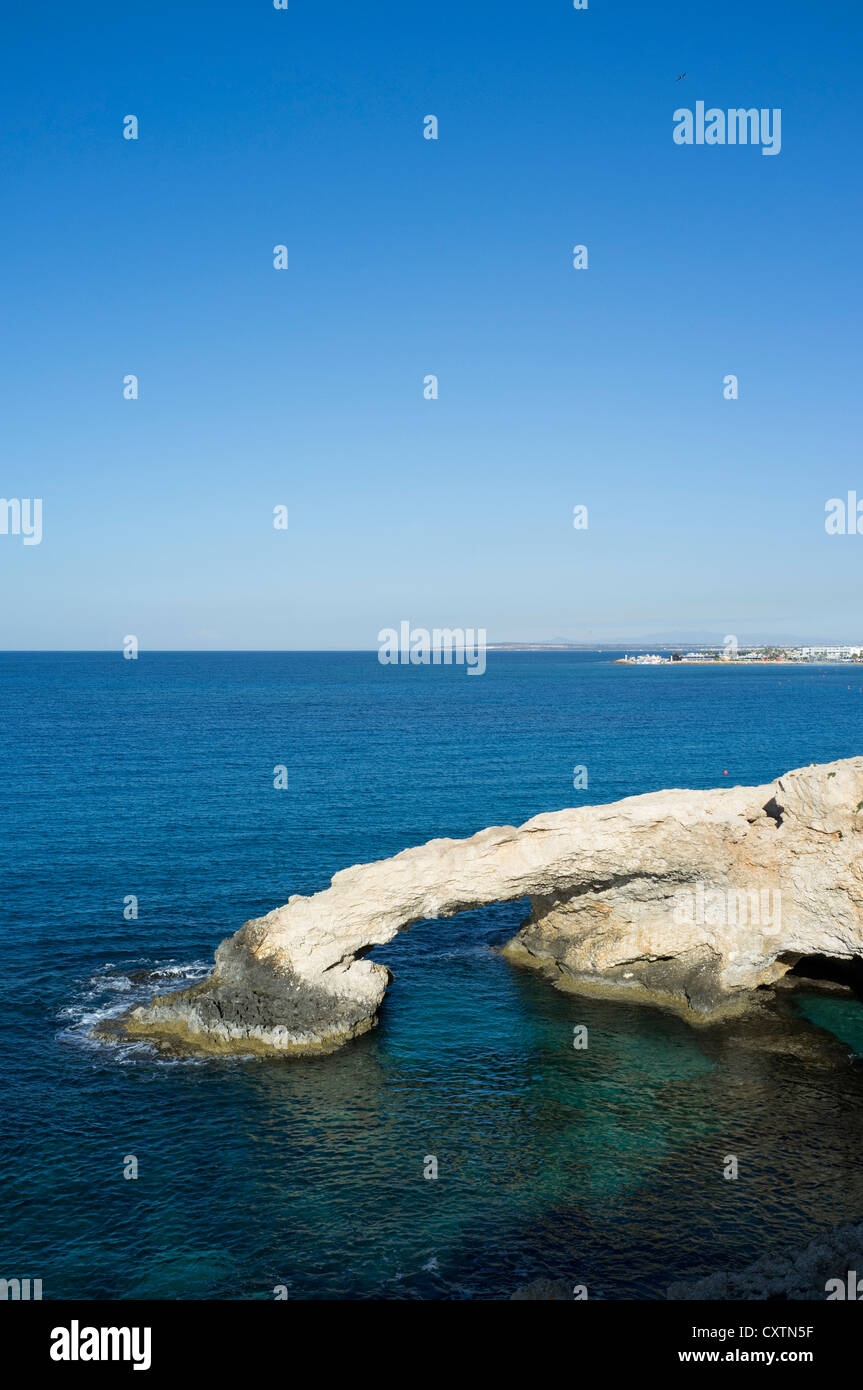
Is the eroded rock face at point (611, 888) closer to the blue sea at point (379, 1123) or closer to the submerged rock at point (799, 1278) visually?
the blue sea at point (379, 1123)

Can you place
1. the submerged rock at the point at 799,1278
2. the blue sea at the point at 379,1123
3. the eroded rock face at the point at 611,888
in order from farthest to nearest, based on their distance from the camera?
1. the eroded rock face at the point at 611,888
2. the blue sea at the point at 379,1123
3. the submerged rock at the point at 799,1278

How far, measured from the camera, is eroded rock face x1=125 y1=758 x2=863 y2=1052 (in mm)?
31047

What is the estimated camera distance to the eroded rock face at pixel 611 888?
102 ft

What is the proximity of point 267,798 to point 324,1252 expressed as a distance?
47.8m

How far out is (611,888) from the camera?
3428 cm

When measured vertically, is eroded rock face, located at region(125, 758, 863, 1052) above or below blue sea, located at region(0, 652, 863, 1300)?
above

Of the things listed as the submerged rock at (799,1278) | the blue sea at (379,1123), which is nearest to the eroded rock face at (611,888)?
the blue sea at (379,1123)

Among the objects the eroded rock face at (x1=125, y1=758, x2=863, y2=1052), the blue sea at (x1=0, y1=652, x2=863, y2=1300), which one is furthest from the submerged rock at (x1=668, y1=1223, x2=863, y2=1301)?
the eroded rock face at (x1=125, y1=758, x2=863, y2=1052)

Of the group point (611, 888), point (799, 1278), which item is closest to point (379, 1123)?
point (611, 888)

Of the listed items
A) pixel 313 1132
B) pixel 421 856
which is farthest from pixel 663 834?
pixel 313 1132

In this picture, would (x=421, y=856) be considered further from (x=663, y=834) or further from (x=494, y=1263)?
(x=494, y=1263)

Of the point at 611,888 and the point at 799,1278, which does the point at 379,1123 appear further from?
the point at 799,1278

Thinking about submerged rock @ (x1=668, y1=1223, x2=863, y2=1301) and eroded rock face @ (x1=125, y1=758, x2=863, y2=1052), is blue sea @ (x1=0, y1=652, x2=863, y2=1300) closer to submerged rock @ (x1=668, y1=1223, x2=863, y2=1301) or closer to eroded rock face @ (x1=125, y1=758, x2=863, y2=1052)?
eroded rock face @ (x1=125, y1=758, x2=863, y2=1052)

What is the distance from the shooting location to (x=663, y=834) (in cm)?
3209
